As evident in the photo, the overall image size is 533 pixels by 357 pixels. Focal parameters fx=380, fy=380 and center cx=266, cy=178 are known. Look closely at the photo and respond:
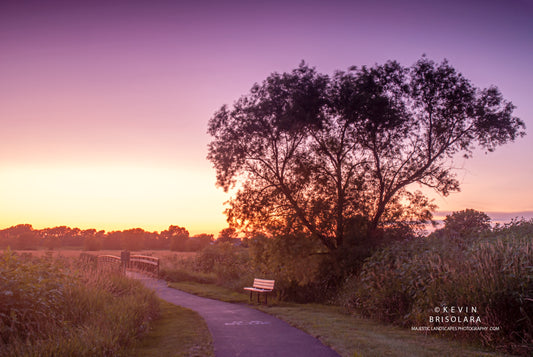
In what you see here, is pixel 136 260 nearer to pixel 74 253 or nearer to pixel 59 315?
pixel 74 253

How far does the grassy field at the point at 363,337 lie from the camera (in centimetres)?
704

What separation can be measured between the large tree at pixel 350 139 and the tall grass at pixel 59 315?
347 inches

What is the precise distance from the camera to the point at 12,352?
578 cm

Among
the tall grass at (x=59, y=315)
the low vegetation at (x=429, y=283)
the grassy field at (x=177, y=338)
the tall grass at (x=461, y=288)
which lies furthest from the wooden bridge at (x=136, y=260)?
the tall grass at (x=461, y=288)

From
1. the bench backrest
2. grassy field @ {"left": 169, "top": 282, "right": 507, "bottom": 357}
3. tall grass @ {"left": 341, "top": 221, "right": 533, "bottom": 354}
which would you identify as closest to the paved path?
grassy field @ {"left": 169, "top": 282, "right": 507, "bottom": 357}

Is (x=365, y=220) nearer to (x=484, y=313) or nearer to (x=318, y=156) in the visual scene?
(x=318, y=156)

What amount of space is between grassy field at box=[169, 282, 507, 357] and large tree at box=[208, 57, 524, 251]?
18.4 ft

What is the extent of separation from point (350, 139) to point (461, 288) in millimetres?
10098

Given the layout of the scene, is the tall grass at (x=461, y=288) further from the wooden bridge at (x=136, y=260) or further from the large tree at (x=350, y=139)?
the wooden bridge at (x=136, y=260)

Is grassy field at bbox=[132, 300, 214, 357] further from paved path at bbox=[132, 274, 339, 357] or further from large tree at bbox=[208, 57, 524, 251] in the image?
large tree at bbox=[208, 57, 524, 251]

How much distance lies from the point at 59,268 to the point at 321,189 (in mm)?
10830

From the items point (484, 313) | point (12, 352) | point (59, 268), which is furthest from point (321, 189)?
point (12, 352)

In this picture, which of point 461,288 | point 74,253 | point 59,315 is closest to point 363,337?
point 461,288

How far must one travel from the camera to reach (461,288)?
8.41 m
